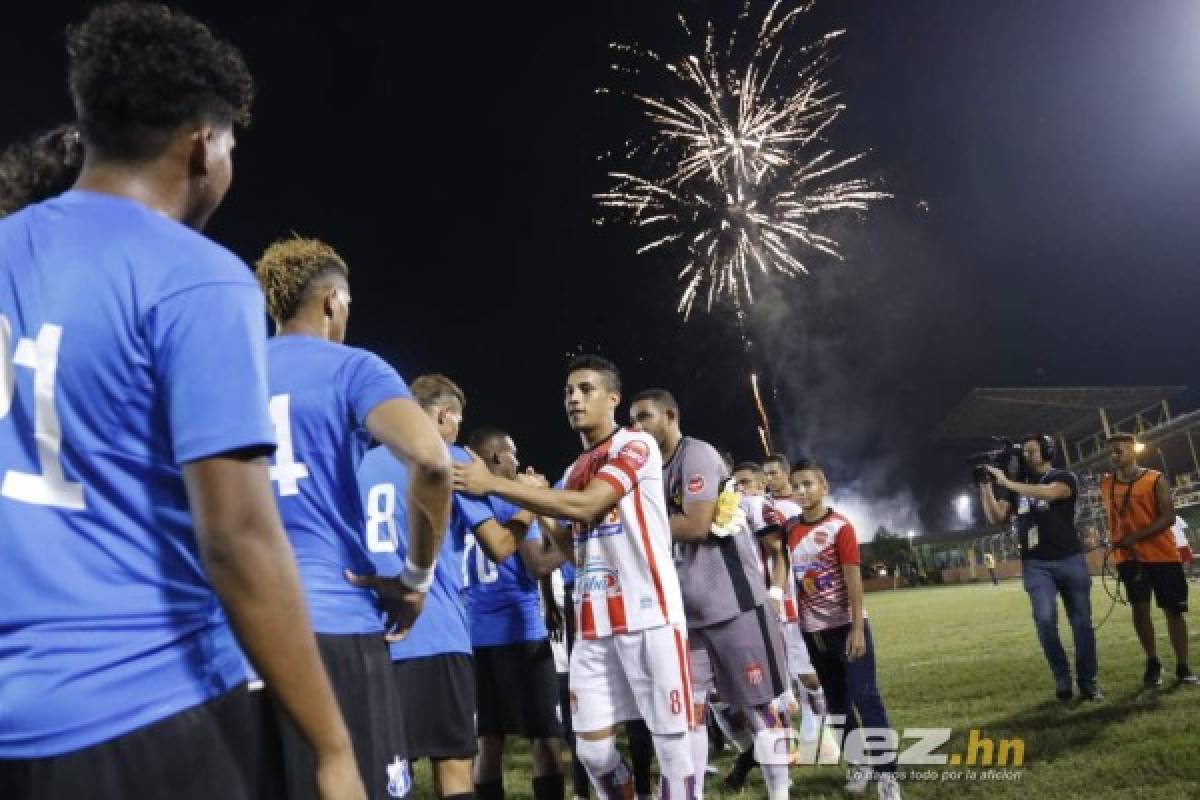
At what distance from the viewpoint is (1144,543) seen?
997 centimetres

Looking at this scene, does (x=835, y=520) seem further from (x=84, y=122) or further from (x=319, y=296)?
(x=84, y=122)

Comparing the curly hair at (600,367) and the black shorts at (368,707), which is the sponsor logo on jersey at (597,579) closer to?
the curly hair at (600,367)

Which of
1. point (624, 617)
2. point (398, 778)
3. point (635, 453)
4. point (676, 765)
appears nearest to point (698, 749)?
point (676, 765)

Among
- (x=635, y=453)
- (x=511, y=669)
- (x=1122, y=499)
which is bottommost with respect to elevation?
(x=511, y=669)

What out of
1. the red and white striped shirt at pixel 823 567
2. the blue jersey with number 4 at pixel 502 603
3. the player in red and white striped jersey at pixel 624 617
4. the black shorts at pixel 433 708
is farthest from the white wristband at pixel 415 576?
the red and white striped shirt at pixel 823 567

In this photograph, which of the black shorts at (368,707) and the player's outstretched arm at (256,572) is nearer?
the player's outstretched arm at (256,572)

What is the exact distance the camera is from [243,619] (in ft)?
4.59

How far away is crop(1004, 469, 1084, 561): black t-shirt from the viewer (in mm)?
9383

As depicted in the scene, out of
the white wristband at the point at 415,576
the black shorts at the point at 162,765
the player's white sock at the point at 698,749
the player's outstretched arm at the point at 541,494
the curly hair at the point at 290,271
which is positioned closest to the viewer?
the black shorts at the point at 162,765

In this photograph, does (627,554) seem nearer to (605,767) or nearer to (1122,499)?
(605,767)

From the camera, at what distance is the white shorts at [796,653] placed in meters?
9.33

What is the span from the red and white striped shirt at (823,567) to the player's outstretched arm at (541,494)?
2.80m

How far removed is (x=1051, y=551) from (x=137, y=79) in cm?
974

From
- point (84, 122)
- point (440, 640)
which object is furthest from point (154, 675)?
point (440, 640)
